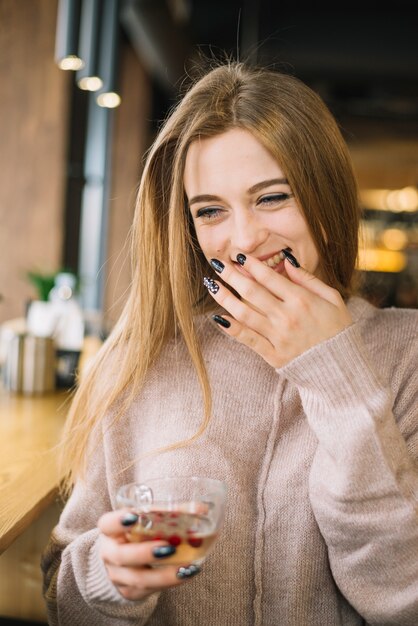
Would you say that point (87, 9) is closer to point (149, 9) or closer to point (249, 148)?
point (249, 148)

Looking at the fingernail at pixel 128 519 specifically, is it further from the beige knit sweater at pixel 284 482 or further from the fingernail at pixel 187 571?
the beige knit sweater at pixel 284 482

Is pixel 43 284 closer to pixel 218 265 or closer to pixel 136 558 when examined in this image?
pixel 218 265

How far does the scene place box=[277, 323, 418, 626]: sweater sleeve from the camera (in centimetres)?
114

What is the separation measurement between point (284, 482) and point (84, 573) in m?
0.40

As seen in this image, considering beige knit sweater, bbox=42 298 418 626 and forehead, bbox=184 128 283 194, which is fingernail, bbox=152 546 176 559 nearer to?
beige knit sweater, bbox=42 298 418 626

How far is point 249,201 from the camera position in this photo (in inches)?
54.0

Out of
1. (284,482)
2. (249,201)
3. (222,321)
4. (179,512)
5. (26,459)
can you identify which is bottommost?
(26,459)

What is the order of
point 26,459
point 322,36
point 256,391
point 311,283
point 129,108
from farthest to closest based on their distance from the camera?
point 129,108 → point 322,36 → point 26,459 → point 256,391 → point 311,283

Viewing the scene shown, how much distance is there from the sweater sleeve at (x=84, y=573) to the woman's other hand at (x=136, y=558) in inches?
5.5

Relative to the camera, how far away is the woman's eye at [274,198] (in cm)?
138

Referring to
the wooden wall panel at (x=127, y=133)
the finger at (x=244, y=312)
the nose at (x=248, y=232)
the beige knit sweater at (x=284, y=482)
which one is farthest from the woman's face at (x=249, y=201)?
the wooden wall panel at (x=127, y=133)

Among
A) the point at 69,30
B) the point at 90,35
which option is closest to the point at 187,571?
the point at 69,30

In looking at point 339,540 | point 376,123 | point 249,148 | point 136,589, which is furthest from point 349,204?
point 376,123

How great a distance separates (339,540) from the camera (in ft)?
4.03
